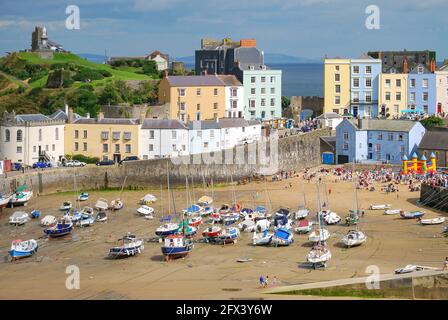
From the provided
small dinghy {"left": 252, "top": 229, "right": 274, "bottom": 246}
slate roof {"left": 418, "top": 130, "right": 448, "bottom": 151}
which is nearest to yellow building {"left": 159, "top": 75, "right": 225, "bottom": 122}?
slate roof {"left": 418, "top": 130, "right": 448, "bottom": 151}

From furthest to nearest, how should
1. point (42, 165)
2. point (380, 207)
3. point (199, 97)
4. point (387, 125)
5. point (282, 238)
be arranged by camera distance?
point (199, 97) → point (387, 125) → point (42, 165) → point (380, 207) → point (282, 238)

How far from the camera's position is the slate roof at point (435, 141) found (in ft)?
181

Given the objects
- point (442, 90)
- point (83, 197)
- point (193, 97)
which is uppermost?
point (442, 90)

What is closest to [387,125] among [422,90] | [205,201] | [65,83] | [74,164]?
[422,90]

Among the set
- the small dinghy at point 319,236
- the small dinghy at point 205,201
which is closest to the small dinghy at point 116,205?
the small dinghy at point 205,201

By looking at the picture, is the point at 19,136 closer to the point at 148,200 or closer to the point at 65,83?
the point at 148,200

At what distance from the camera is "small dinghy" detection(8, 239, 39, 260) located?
36.3 meters

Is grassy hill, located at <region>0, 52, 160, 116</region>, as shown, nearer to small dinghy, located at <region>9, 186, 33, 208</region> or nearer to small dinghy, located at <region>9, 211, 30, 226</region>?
small dinghy, located at <region>9, 186, 33, 208</region>

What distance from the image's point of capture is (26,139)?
54031mm

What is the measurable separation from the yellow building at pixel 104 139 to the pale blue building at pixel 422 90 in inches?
761

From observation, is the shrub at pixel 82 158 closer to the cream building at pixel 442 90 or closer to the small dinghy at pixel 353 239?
the small dinghy at pixel 353 239

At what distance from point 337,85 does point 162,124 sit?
14.8m
